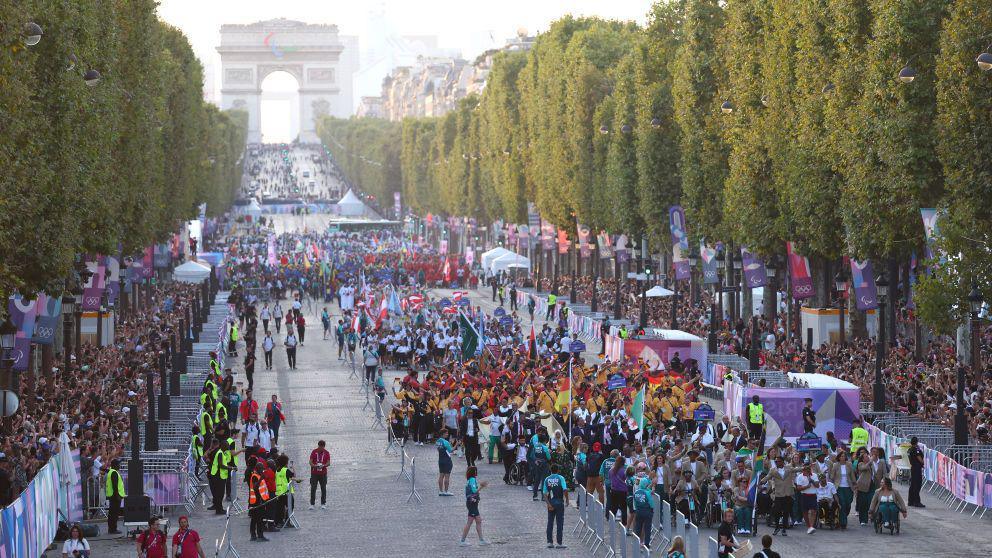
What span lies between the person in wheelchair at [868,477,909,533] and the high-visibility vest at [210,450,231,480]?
424 inches

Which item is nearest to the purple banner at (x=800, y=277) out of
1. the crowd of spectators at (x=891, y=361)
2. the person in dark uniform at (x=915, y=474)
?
the crowd of spectators at (x=891, y=361)

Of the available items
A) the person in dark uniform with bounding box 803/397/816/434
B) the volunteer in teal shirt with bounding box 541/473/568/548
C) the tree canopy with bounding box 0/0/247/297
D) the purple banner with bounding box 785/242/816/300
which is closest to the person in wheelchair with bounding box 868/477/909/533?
the volunteer in teal shirt with bounding box 541/473/568/548

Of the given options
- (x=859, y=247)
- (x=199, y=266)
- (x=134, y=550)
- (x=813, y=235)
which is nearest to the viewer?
(x=134, y=550)

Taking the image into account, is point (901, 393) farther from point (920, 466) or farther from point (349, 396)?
point (349, 396)

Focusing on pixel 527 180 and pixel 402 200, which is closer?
pixel 527 180

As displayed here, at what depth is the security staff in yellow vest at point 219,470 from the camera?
2917 cm

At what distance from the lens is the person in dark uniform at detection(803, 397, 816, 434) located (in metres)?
32.3

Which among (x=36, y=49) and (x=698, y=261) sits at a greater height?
(x=36, y=49)

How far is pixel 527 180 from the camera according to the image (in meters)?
96.8

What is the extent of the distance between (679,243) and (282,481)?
33894 millimetres

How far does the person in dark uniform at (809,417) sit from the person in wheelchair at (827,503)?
207 inches

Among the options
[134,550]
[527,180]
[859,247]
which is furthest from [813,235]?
[527,180]

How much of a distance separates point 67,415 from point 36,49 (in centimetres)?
695

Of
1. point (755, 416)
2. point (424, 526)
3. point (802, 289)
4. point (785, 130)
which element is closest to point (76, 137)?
point (424, 526)
